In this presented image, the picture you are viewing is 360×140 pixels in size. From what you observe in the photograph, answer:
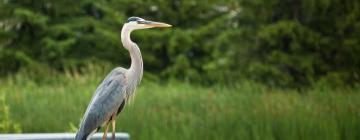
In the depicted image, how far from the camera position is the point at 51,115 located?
25.2 ft

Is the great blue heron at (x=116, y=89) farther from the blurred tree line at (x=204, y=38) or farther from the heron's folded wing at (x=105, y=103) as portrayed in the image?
the blurred tree line at (x=204, y=38)

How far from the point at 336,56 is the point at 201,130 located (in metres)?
9.78

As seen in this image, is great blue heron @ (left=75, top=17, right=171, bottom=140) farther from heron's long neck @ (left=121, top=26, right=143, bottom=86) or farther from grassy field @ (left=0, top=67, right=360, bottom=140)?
grassy field @ (left=0, top=67, right=360, bottom=140)

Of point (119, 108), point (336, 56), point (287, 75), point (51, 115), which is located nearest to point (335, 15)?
point (336, 56)

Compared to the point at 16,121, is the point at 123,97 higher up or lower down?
higher up

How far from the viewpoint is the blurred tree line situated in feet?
50.5

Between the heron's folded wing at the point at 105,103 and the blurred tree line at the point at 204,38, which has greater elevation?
the heron's folded wing at the point at 105,103

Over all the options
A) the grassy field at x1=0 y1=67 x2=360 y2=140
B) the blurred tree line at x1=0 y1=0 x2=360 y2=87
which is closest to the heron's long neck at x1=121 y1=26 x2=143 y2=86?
the grassy field at x1=0 y1=67 x2=360 y2=140

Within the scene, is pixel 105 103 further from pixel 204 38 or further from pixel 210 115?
pixel 204 38

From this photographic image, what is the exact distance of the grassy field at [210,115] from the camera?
6285 millimetres

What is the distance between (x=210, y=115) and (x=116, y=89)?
3394mm

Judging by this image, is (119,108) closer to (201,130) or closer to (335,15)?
(201,130)

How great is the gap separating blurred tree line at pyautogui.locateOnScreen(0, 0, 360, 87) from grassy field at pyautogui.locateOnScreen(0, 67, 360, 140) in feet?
19.3

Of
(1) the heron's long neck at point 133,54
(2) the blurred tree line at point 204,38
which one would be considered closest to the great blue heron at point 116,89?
(1) the heron's long neck at point 133,54
